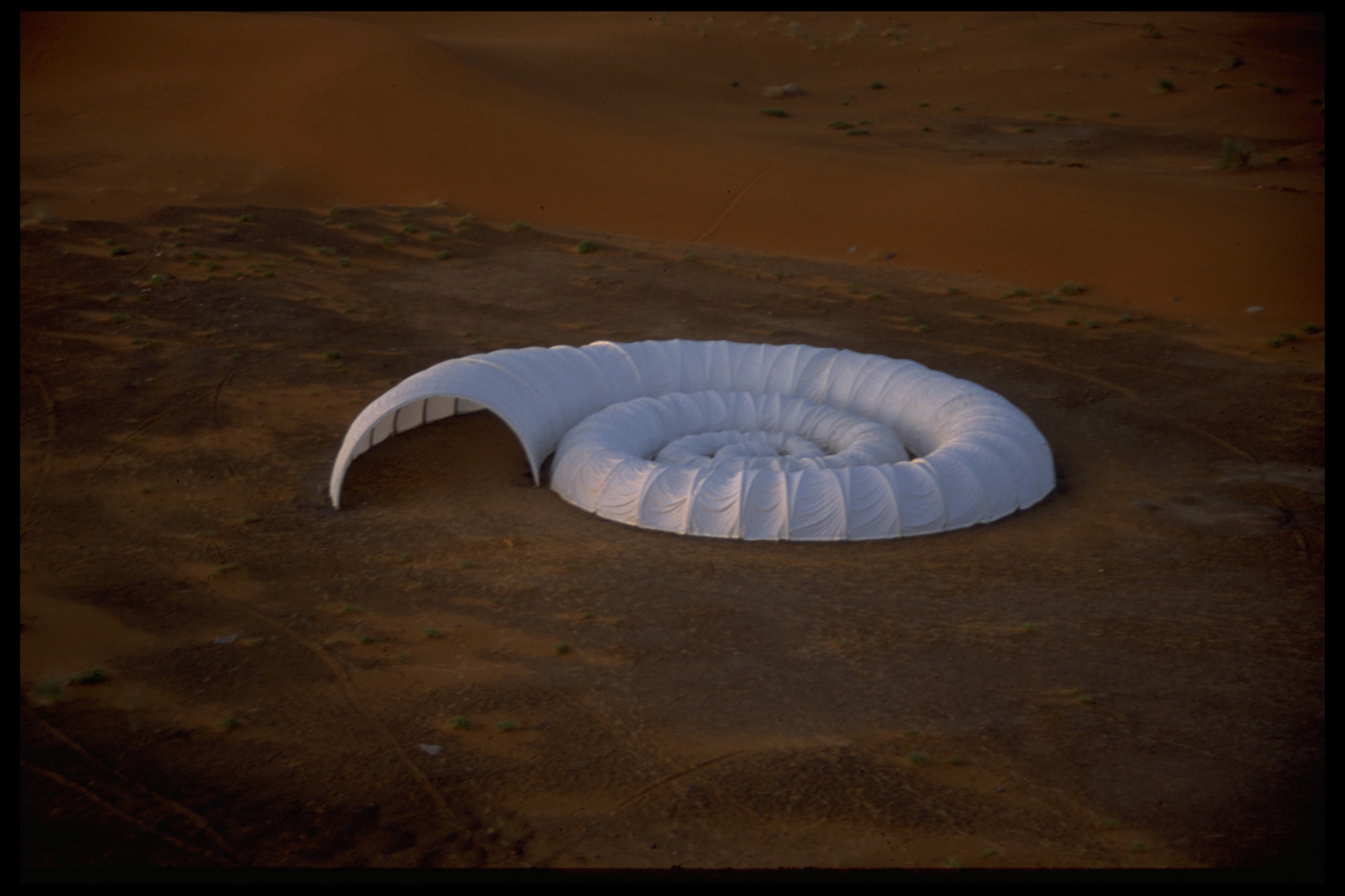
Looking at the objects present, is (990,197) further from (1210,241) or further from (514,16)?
(514,16)

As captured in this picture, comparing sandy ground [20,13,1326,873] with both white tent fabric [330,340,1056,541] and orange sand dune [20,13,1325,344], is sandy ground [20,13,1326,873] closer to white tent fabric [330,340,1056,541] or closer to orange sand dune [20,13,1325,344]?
orange sand dune [20,13,1325,344]

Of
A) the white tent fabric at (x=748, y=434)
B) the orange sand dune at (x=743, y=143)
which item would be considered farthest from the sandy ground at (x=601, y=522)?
the white tent fabric at (x=748, y=434)

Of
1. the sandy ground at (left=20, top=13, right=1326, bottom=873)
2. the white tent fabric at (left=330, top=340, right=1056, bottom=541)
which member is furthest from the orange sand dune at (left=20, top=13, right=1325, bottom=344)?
the white tent fabric at (left=330, top=340, right=1056, bottom=541)

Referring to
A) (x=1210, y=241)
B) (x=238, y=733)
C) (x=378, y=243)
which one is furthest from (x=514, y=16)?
(x=238, y=733)

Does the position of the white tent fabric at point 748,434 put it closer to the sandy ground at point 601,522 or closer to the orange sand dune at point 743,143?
the sandy ground at point 601,522

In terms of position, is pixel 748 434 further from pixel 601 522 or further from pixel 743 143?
pixel 743 143

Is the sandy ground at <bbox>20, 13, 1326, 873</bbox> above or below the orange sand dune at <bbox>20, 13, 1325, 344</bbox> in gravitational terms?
below
